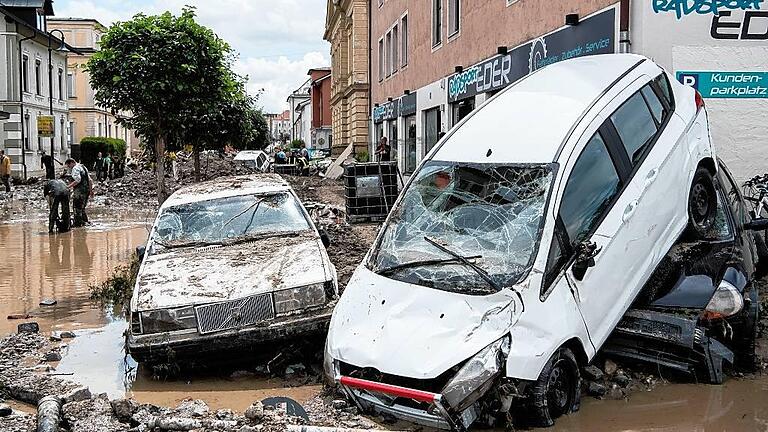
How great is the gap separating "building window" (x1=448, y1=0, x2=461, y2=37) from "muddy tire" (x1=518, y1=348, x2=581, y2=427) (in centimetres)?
1675

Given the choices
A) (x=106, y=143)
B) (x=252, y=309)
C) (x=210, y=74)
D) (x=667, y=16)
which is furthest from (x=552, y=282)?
(x=106, y=143)

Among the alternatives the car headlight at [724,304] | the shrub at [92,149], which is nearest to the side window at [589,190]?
the car headlight at [724,304]

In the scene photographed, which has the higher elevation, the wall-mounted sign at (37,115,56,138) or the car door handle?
the wall-mounted sign at (37,115,56,138)

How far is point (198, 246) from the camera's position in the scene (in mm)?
A: 8641

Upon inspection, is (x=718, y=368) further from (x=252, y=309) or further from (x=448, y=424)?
(x=252, y=309)

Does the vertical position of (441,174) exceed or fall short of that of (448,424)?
it exceeds it

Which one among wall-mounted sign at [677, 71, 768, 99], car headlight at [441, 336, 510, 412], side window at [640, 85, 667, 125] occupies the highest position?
wall-mounted sign at [677, 71, 768, 99]

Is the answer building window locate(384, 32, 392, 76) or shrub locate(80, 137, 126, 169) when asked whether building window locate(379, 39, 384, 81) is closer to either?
building window locate(384, 32, 392, 76)

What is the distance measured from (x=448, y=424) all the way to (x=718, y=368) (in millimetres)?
2666

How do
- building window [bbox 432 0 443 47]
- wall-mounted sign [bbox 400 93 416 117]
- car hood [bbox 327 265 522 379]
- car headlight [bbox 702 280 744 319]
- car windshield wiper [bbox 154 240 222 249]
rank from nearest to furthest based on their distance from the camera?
1. car hood [bbox 327 265 522 379]
2. car headlight [bbox 702 280 744 319]
3. car windshield wiper [bbox 154 240 222 249]
4. building window [bbox 432 0 443 47]
5. wall-mounted sign [bbox 400 93 416 117]

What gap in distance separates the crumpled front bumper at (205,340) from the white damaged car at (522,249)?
83 cm

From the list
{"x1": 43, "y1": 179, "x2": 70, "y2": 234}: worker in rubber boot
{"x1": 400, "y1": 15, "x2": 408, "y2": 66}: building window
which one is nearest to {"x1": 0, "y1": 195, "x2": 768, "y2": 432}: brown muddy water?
{"x1": 43, "y1": 179, "x2": 70, "y2": 234}: worker in rubber boot

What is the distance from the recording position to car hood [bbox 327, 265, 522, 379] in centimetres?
555

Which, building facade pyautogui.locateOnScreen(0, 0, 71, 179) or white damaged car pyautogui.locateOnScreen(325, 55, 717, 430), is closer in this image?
white damaged car pyautogui.locateOnScreen(325, 55, 717, 430)
